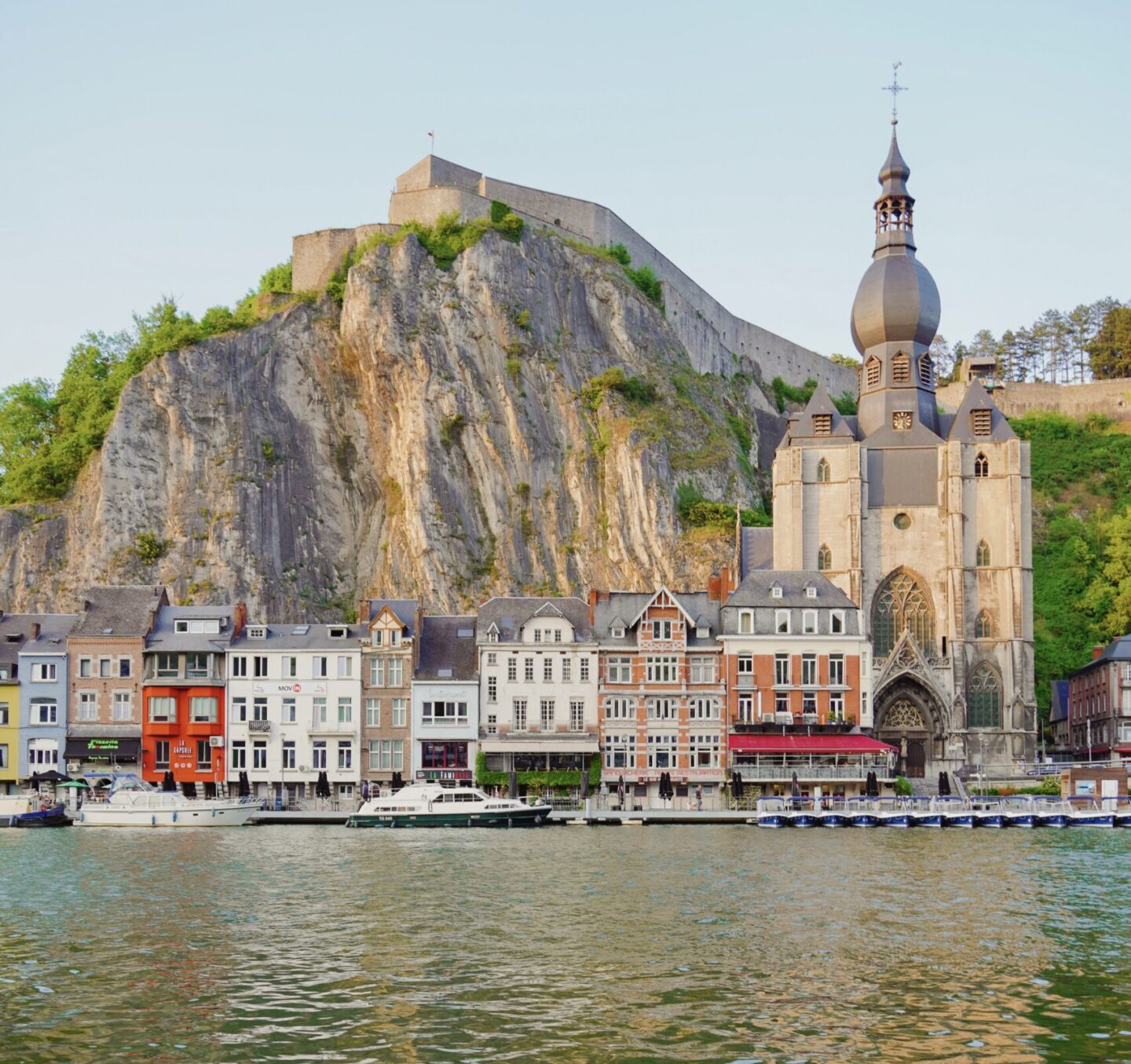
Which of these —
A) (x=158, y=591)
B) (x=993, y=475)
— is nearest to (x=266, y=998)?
(x=158, y=591)

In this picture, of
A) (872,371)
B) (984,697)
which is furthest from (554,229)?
(984,697)

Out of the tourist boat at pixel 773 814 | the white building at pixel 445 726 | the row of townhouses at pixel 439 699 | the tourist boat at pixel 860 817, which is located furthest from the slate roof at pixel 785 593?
the white building at pixel 445 726

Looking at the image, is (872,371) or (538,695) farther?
(872,371)

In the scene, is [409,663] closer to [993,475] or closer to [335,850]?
[335,850]

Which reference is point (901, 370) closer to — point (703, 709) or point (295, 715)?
point (703, 709)

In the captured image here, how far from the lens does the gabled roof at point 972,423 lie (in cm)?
8956

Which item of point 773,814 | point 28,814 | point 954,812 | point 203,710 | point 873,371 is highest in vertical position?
point 873,371

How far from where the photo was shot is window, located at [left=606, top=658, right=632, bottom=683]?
246ft

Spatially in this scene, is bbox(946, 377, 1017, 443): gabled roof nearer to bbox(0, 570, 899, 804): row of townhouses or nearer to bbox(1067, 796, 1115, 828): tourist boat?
bbox(0, 570, 899, 804): row of townhouses

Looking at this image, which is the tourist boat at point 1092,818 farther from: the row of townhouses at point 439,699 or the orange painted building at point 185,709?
the orange painted building at point 185,709

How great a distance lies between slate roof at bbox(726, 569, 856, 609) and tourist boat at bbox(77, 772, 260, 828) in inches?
992

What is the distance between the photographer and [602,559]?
9888 cm

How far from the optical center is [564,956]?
28391 millimetres

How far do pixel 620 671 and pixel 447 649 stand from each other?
26.9 ft
